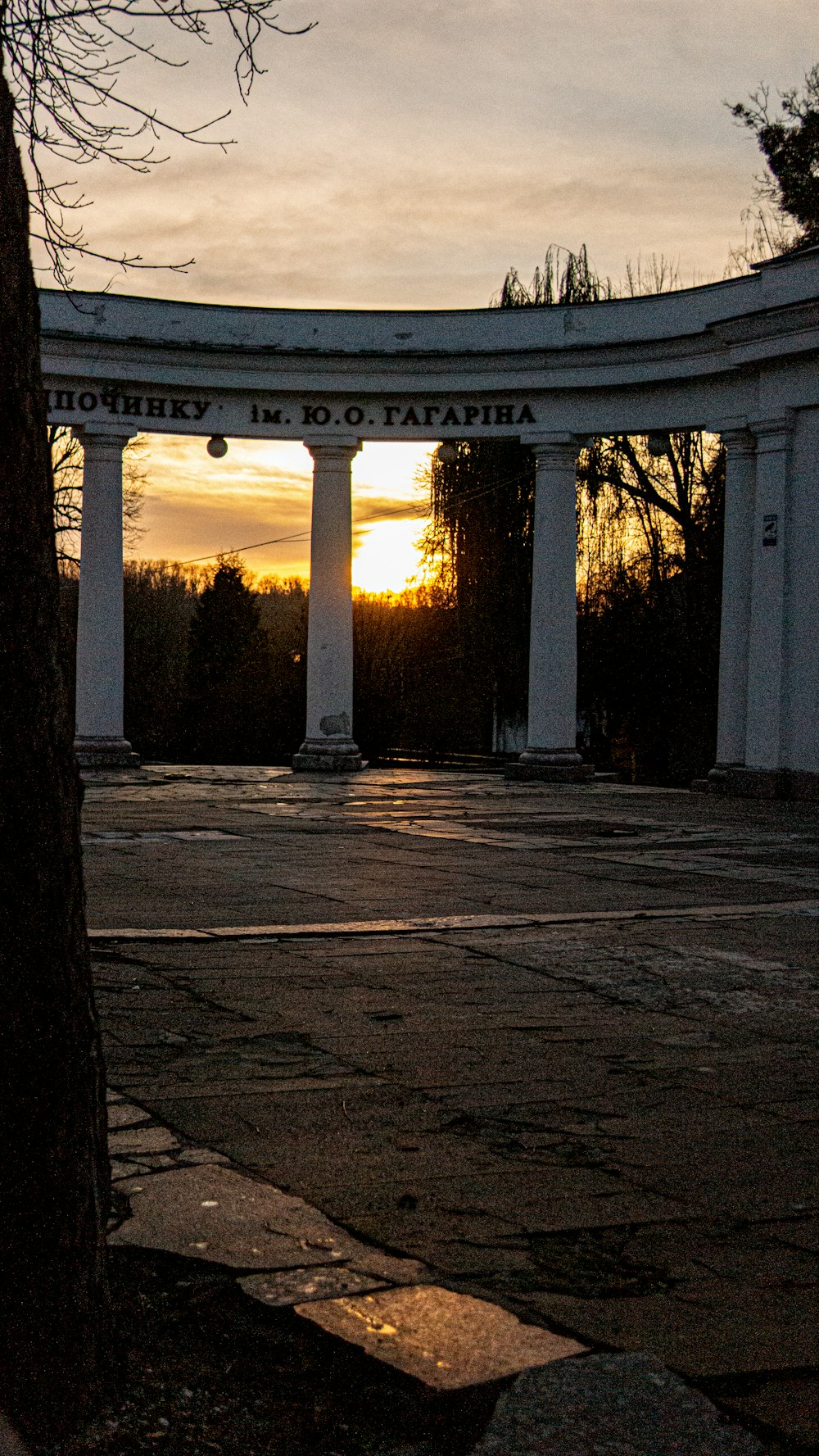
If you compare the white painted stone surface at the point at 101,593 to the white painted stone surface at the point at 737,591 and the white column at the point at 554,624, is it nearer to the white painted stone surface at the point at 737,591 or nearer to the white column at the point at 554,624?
the white column at the point at 554,624

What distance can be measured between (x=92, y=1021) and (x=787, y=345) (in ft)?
62.3

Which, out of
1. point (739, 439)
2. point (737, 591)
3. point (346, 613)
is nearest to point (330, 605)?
point (346, 613)

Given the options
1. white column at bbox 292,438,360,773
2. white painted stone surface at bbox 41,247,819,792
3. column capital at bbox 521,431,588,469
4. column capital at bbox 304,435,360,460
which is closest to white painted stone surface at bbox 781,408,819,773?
white painted stone surface at bbox 41,247,819,792

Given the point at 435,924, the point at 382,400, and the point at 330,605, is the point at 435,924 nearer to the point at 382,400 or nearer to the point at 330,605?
the point at 330,605

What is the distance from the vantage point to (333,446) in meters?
24.1

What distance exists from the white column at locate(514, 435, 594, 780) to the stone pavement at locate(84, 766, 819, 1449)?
11.1 metres

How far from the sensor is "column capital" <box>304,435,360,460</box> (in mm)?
24078

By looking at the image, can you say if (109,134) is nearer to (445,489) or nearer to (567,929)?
(567,929)

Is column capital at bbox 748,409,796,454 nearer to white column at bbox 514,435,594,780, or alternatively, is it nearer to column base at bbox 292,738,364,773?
white column at bbox 514,435,594,780

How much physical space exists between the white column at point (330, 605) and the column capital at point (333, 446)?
0.5 inches

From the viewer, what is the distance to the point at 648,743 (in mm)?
35781

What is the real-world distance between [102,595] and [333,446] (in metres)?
4.38

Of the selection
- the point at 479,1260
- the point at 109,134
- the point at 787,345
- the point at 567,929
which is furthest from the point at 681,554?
the point at 479,1260

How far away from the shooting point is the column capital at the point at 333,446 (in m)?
24.1
